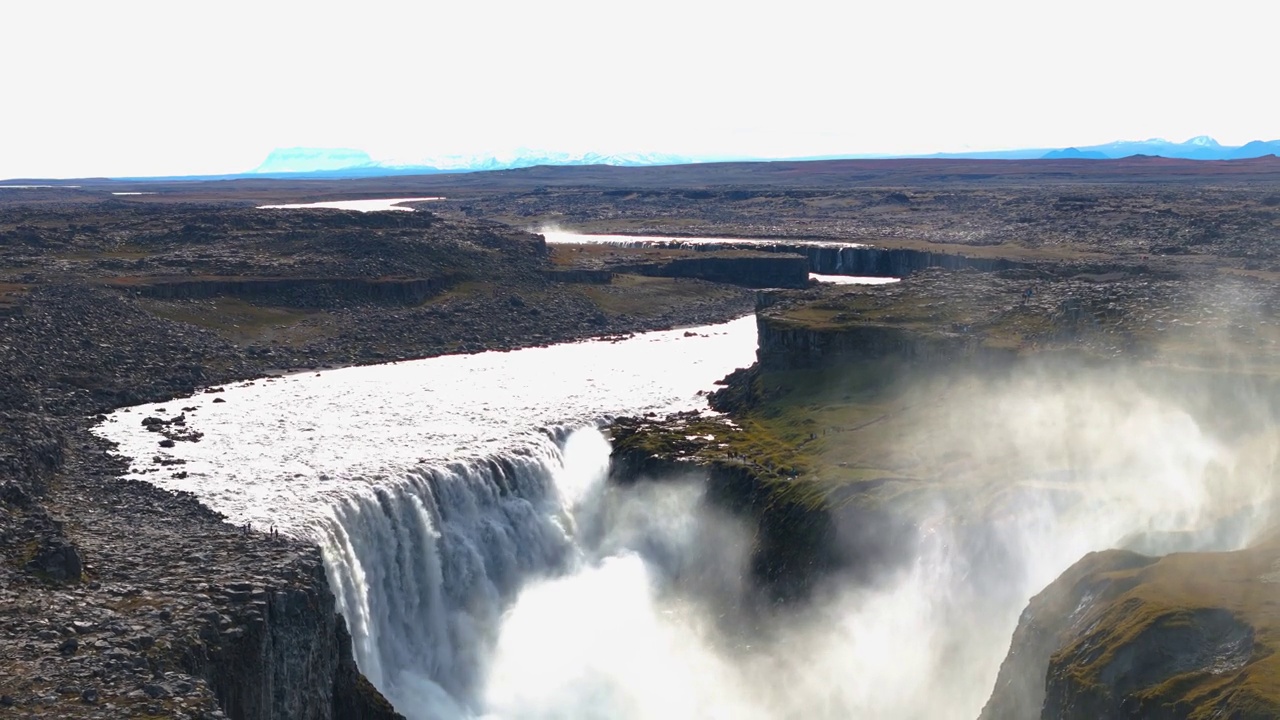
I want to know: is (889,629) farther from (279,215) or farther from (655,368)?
(279,215)

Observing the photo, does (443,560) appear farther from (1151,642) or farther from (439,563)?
(1151,642)

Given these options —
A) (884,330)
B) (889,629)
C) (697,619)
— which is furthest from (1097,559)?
(884,330)

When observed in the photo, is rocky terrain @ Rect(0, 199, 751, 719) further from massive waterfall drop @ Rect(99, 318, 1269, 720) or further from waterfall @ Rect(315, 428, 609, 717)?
waterfall @ Rect(315, 428, 609, 717)

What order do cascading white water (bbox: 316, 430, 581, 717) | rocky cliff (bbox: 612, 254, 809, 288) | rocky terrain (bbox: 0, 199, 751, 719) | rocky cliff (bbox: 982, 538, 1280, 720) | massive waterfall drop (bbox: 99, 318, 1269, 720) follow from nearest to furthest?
rocky cliff (bbox: 982, 538, 1280, 720), rocky terrain (bbox: 0, 199, 751, 719), massive waterfall drop (bbox: 99, 318, 1269, 720), cascading white water (bbox: 316, 430, 581, 717), rocky cliff (bbox: 612, 254, 809, 288)

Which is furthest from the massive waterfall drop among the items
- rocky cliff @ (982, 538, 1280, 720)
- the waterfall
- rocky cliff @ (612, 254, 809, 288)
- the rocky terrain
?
rocky cliff @ (612, 254, 809, 288)

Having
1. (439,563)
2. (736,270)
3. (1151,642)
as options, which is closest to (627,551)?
(439,563)
